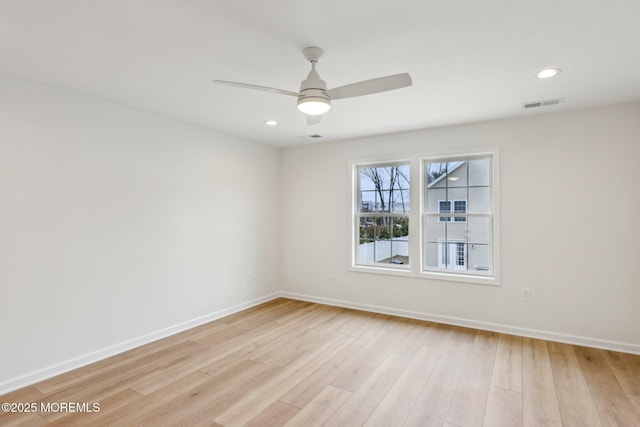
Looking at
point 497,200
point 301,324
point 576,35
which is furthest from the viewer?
point 301,324

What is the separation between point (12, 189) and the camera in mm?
2568

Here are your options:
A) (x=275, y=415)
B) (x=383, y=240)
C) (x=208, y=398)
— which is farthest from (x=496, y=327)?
(x=208, y=398)

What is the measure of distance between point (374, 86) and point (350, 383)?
7.59ft

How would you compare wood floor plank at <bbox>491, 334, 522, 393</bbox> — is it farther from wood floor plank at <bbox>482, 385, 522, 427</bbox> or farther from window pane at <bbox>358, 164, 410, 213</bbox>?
window pane at <bbox>358, 164, 410, 213</bbox>

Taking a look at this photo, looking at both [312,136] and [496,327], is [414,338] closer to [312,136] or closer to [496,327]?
[496,327]

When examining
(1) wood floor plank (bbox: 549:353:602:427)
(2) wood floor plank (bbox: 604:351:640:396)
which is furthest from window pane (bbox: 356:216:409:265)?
(2) wood floor plank (bbox: 604:351:640:396)

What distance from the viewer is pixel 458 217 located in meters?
4.14

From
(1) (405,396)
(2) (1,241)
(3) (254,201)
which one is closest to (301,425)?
(1) (405,396)

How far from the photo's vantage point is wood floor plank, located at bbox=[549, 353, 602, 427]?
85.7 inches

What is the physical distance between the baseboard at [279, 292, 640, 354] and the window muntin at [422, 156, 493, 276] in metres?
0.60

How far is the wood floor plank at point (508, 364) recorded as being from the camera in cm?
263

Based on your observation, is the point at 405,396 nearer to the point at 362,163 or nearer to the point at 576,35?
the point at 576,35

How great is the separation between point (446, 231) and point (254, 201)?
2.80m

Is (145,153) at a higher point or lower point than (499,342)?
higher
